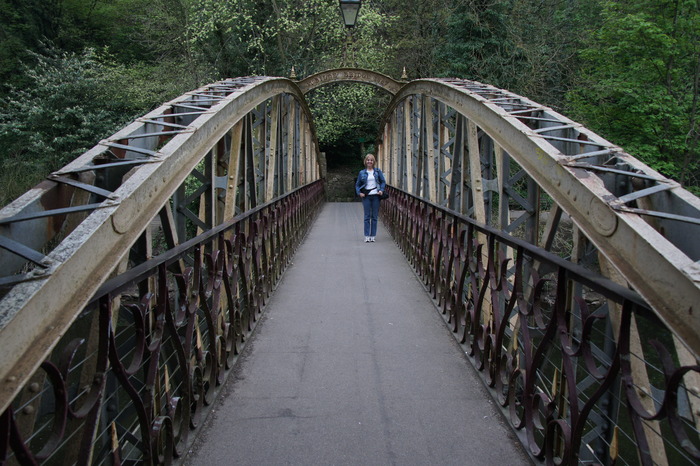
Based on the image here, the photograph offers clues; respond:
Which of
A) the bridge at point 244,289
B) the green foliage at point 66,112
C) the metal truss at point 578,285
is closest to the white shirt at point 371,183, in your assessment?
the metal truss at point 578,285

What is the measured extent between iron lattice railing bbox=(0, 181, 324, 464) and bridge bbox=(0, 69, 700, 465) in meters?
0.01

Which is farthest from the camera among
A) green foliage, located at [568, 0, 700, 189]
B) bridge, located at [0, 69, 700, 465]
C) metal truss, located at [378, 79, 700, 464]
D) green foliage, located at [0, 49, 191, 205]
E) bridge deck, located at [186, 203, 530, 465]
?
green foliage, located at [0, 49, 191, 205]

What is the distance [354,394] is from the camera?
3.59 m

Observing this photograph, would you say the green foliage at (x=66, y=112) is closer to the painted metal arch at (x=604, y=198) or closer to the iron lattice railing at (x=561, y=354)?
the painted metal arch at (x=604, y=198)

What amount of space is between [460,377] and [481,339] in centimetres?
34

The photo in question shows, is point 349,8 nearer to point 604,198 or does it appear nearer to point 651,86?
point 604,198

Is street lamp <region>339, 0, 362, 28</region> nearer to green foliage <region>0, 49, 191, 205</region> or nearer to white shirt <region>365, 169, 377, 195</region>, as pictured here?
white shirt <region>365, 169, 377, 195</region>

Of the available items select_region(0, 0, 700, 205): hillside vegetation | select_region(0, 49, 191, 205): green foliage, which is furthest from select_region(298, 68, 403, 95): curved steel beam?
select_region(0, 49, 191, 205): green foliage

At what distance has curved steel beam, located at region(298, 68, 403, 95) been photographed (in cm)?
1565

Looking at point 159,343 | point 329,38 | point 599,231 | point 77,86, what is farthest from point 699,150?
point 77,86

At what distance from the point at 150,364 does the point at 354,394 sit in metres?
1.52

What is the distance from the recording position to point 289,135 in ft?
38.9

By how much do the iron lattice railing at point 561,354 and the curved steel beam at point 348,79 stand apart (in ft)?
32.7

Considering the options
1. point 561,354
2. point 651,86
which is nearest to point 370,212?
point 561,354
